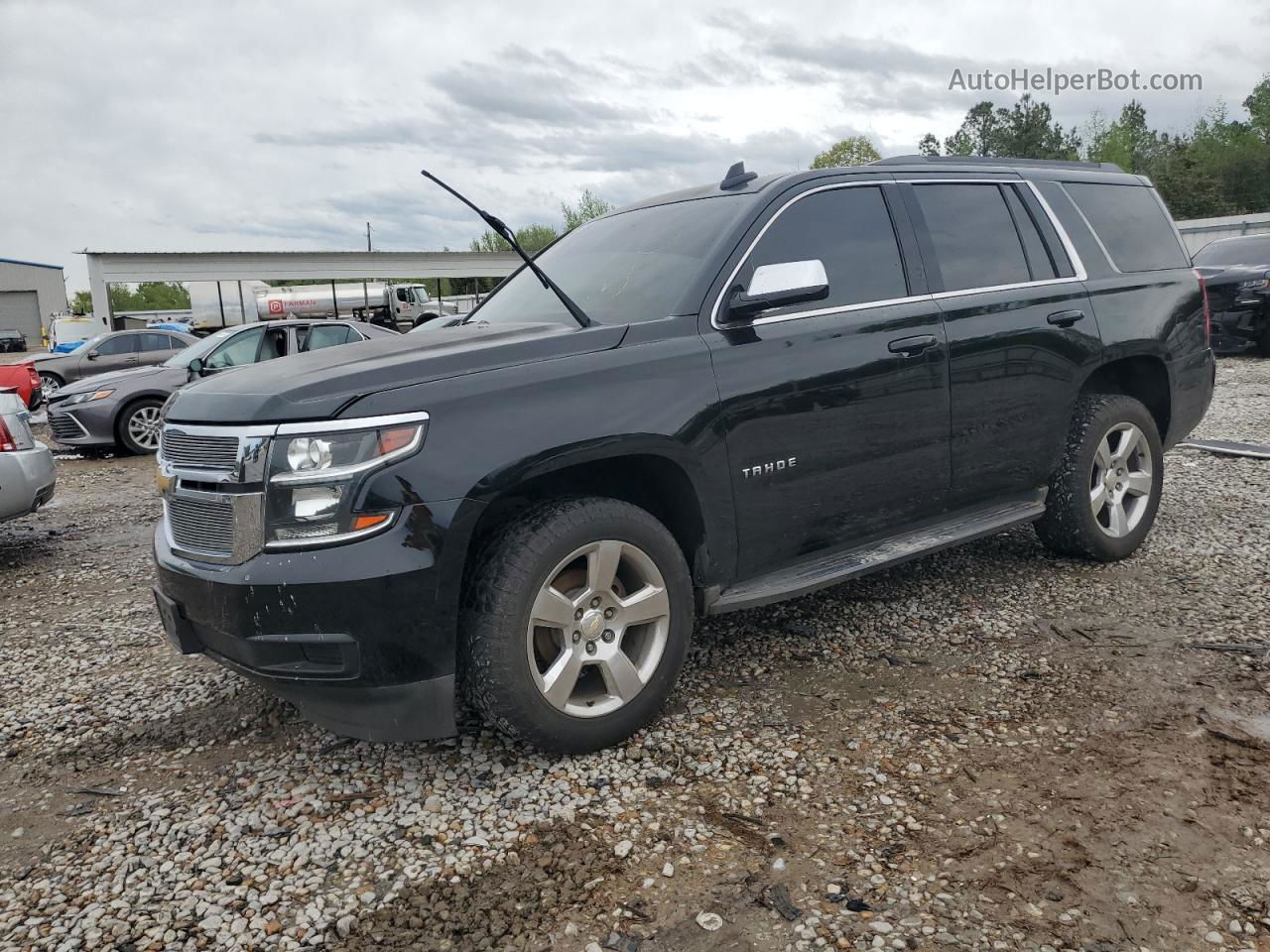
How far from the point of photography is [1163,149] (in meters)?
69.2

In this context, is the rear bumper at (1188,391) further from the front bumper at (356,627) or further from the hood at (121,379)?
the hood at (121,379)

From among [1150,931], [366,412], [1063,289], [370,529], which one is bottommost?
[1150,931]

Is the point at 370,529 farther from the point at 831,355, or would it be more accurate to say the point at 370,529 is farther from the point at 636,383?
the point at 831,355

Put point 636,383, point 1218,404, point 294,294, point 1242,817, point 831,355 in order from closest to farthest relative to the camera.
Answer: point 1242,817
point 636,383
point 831,355
point 1218,404
point 294,294

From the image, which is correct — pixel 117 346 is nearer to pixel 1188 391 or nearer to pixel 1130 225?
pixel 1130 225

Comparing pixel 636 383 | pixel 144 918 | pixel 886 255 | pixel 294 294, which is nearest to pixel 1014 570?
pixel 886 255

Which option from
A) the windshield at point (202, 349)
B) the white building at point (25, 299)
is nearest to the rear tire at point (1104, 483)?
the windshield at point (202, 349)

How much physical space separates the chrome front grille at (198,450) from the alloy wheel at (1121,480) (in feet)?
13.0

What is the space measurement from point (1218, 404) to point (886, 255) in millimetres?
8423

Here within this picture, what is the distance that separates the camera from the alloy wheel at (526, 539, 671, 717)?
9.58ft

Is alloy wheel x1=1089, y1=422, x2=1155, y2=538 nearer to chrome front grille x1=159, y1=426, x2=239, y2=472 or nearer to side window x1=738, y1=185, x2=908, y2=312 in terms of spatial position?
side window x1=738, y1=185, x2=908, y2=312

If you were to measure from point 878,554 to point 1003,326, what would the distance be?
4.16 feet

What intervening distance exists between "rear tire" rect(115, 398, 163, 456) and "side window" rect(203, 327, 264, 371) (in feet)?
3.10

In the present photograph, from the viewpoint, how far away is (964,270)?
4145mm
